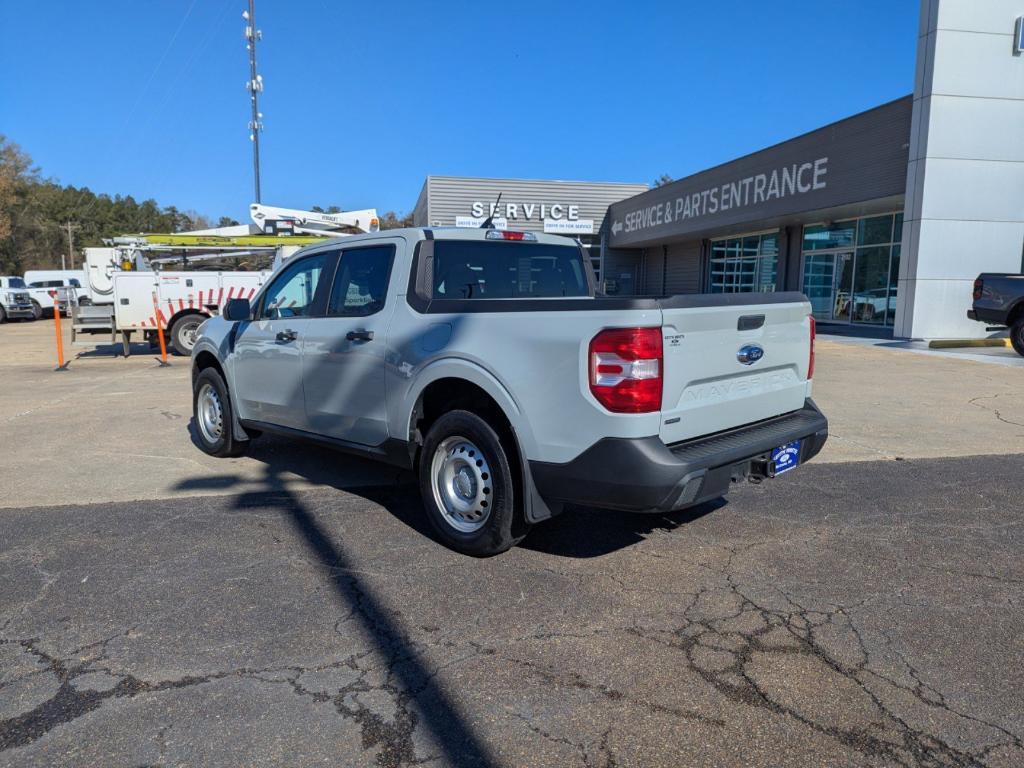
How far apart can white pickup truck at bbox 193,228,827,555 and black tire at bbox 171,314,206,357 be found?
10.3 m

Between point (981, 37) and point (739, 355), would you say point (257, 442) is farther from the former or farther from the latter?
point (981, 37)

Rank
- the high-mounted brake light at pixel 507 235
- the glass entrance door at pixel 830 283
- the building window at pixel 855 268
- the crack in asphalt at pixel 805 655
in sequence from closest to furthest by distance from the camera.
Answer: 1. the crack in asphalt at pixel 805 655
2. the high-mounted brake light at pixel 507 235
3. the building window at pixel 855 268
4. the glass entrance door at pixel 830 283

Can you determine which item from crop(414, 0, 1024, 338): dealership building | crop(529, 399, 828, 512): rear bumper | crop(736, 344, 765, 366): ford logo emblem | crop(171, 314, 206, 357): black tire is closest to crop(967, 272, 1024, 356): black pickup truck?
crop(414, 0, 1024, 338): dealership building

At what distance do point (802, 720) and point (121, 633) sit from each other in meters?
2.90

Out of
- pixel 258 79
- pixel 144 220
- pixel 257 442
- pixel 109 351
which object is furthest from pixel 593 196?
pixel 144 220

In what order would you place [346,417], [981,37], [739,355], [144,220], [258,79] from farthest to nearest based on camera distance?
[144,220], [258,79], [981,37], [346,417], [739,355]

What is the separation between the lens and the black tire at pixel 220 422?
639 centimetres

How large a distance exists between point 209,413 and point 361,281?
2.69 metres

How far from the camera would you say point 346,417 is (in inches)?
195

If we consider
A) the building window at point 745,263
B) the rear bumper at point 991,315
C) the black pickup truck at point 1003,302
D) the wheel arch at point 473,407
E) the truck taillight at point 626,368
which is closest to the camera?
the truck taillight at point 626,368

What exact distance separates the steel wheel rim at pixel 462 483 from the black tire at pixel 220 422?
9.50 ft

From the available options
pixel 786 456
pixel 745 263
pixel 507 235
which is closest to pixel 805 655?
pixel 786 456

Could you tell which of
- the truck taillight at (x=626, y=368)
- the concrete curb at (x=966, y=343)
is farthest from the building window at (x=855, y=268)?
the truck taillight at (x=626, y=368)

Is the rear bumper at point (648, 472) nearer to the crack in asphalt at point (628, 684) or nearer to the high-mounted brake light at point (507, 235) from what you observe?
the crack in asphalt at point (628, 684)
